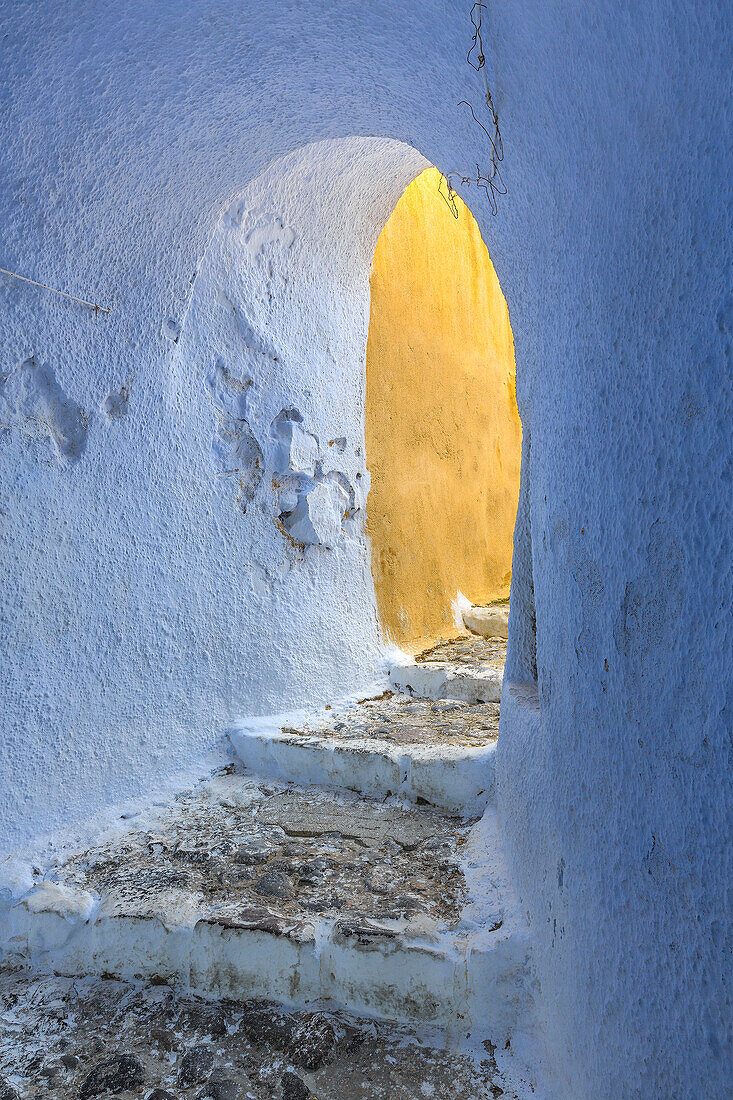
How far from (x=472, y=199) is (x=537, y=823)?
1.66 m

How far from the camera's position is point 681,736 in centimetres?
97

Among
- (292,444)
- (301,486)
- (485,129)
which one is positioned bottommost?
(301,486)

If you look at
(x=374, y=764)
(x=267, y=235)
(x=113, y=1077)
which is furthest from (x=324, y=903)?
(x=267, y=235)

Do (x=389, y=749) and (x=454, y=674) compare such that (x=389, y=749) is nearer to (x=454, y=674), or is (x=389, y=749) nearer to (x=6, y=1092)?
(x=454, y=674)

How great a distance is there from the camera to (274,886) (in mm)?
2203

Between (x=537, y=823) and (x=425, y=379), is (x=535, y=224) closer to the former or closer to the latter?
(x=537, y=823)

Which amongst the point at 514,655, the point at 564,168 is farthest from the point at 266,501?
the point at 564,168

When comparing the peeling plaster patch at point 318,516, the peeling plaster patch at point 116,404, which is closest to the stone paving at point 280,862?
the peeling plaster patch at point 318,516

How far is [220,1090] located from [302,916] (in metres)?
0.44

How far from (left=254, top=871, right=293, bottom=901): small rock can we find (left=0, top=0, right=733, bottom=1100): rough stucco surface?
2.15ft

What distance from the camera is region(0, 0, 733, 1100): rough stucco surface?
95 cm

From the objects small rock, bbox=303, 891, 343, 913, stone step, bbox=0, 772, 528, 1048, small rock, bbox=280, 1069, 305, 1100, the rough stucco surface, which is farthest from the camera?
small rock, bbox=303, 891, 343, 913

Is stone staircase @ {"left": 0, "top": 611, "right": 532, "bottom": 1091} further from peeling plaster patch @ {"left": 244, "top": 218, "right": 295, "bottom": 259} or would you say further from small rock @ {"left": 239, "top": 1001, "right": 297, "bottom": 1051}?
peeling plaster patch @ {"left": 244, "top": 218, "right": 295, "bottom": 259}

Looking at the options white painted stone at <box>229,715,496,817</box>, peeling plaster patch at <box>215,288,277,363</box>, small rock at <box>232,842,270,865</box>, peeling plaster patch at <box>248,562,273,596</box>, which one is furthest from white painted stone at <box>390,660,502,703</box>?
peeling plaster patch at <box>215,288,277,363</box>
